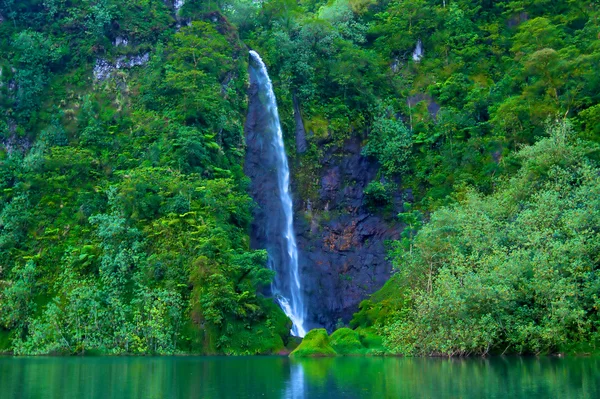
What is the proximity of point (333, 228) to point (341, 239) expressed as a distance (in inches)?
35.1

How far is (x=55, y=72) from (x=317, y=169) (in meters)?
18.1

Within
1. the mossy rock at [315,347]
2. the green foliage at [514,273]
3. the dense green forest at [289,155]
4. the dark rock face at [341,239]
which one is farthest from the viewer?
the dark rock face at [341,239]

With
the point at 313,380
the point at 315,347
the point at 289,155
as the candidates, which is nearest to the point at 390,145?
the point at 289,155

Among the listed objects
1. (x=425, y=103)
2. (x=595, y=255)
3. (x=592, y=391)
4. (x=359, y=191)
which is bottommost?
(x=592, y=391)

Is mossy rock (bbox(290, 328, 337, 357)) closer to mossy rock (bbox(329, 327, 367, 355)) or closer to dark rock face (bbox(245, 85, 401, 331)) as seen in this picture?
mossy rock (bbox(329, 327, 367, 355))

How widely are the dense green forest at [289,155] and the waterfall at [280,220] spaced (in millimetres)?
1066

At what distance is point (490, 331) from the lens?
2389cm

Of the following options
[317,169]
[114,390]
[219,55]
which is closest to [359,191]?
[317,169]

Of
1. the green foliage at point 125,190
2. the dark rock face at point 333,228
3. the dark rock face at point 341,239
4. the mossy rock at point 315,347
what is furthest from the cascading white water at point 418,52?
the mossy rock at point 315,347

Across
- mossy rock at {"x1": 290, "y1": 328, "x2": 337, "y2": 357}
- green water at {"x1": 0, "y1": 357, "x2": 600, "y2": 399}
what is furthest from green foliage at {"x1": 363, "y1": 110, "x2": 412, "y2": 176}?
green water at {"x1": 0, "y1": 357, "x2": 600, "y2": 399}

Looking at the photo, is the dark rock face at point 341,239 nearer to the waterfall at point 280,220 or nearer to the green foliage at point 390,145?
the waterfall at point 280,220

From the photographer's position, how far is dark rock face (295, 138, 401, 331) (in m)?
38.4

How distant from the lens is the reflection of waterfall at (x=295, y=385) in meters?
14.0

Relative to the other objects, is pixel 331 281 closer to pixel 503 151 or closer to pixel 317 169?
pixel 317 169
